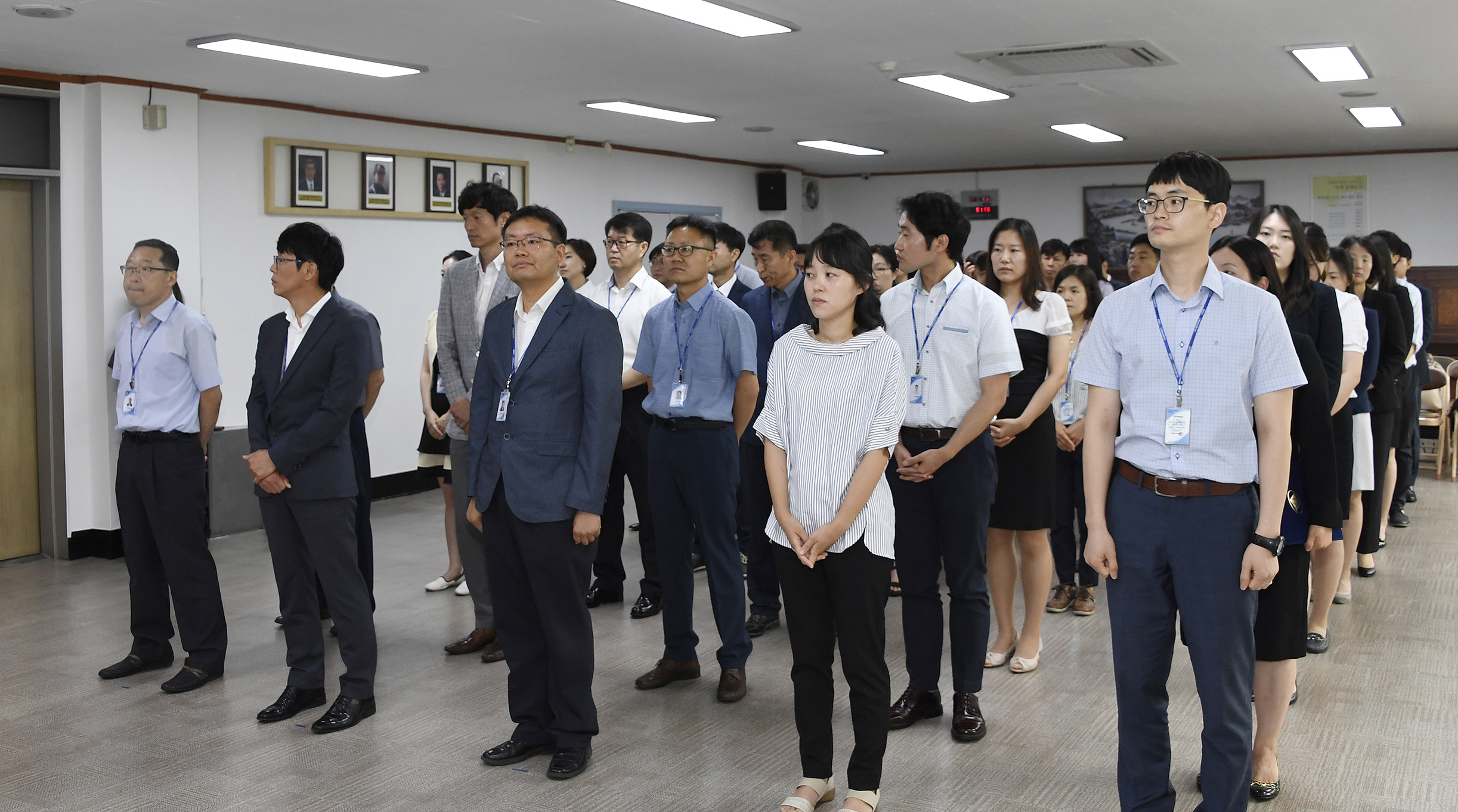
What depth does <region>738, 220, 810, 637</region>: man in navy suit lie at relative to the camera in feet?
16.0

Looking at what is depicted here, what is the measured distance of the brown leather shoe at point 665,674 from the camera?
4.33 meters

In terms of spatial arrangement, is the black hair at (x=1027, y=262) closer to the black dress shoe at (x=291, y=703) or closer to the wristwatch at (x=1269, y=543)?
the wristwatch at (x=1269, y=543)

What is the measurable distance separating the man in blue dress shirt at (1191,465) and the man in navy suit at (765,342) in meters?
2.18

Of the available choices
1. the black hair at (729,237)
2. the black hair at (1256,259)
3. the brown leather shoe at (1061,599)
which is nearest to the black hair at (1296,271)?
the black hair at (1256,259)

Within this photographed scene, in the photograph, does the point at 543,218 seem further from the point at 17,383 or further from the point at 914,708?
the point at 17,383

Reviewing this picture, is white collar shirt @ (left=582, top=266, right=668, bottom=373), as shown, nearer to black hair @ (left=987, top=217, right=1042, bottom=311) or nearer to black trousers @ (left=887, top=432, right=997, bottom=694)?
black hair @ (left=987, top=217, right=1042, bottom=311)

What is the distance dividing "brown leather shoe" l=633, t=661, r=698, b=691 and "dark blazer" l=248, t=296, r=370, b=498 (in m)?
1.32

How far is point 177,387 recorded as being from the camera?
175 inches

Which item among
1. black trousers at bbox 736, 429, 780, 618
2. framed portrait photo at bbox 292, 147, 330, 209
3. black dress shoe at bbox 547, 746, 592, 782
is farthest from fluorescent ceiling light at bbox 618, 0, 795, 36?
framed portrait photo at bbox 292, 147, 330, 209

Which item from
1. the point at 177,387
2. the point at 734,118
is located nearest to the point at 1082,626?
the point at 177,387

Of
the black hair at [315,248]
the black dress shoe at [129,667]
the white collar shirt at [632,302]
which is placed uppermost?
the black hair at [315,248]

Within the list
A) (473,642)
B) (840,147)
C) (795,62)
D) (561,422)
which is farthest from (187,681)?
(840,147)

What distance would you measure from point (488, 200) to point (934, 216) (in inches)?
74.4

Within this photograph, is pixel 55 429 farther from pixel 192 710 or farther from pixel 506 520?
pixel 506 520
